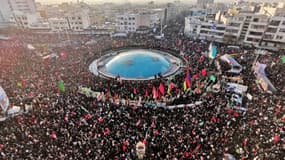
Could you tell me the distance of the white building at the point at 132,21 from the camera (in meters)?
59.4

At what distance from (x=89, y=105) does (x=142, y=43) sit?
1126 inches

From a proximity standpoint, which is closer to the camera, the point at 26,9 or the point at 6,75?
the point at 6,75

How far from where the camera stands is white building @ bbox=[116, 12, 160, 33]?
195 feet

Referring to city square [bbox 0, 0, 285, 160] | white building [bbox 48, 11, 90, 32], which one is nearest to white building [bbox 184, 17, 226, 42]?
city square [bbox 0, 0, 285, 160]

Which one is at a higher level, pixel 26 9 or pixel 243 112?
pixel 26 9

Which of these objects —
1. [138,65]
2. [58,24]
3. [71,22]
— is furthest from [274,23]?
[58,24]

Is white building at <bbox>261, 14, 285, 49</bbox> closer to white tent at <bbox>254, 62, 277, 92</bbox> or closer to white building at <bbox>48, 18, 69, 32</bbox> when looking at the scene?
white tent at <bbox>254, 62, 277, 92</bbox>

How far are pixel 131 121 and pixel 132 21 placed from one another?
156 feet

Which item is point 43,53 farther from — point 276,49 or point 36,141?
point 276,49

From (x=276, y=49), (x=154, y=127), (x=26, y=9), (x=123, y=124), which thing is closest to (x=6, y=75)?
(x=123, y=124)

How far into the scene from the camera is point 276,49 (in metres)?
40.6

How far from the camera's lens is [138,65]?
108ft

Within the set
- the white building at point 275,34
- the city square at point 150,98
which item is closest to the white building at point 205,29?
the city square at point 150,98

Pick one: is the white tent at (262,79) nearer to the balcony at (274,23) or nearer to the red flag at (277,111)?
the red flag at (277,111)
